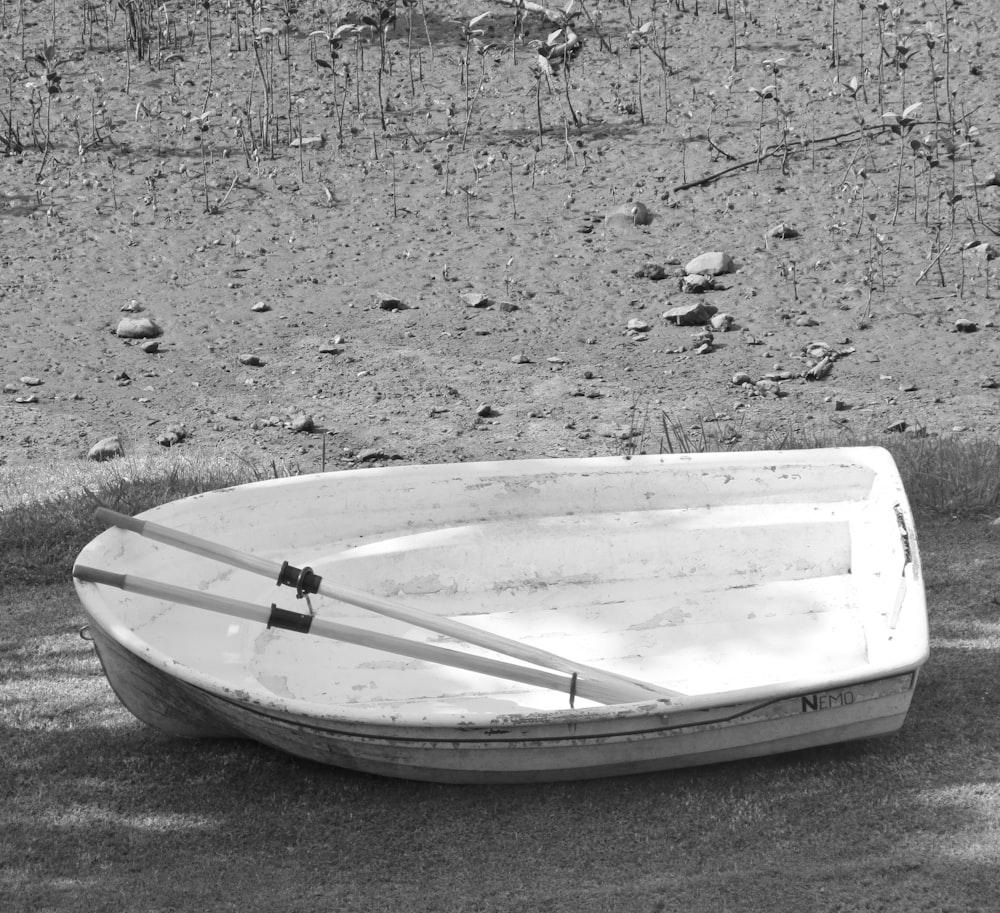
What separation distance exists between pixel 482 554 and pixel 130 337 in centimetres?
353

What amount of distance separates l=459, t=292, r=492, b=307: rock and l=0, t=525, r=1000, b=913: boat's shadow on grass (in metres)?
3.94

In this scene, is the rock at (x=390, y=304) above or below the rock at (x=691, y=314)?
above

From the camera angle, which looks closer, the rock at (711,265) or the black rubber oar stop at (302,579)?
the black rubber oar stop at (302,579)

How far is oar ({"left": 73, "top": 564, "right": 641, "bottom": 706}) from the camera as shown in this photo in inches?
123

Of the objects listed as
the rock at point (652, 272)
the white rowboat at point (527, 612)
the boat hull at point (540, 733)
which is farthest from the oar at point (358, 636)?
the rock at point (652, 272)

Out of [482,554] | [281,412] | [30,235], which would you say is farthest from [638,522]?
[30,235]

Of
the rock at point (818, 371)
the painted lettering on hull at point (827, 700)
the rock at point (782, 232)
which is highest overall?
the rock at point (782, 232)

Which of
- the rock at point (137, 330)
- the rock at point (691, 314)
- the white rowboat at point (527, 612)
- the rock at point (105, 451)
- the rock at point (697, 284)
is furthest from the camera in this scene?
the rock at point (697, 284)

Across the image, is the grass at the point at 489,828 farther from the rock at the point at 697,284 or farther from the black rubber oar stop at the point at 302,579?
the rock at the point at 697,284

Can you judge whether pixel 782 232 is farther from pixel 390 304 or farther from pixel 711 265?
pixel 390 304

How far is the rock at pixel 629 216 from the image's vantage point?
25.0ft

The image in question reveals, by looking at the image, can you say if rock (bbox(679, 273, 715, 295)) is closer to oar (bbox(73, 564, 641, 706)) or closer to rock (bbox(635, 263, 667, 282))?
rock (bbox(635, 263, 667, 282))

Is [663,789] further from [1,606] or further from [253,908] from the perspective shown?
[1,606]

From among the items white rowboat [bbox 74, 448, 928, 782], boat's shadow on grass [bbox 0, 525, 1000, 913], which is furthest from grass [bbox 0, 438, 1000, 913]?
white rowboat [bbox 74, 448, 928, 782]
